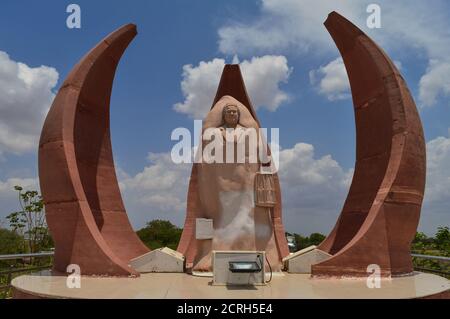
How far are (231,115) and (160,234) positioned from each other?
19.6 metres

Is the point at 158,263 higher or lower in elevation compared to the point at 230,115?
lower

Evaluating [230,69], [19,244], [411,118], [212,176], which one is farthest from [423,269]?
[19,244]

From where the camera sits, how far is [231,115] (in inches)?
358

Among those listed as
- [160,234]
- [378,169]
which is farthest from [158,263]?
[160,234]

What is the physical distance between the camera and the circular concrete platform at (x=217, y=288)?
5906 mm

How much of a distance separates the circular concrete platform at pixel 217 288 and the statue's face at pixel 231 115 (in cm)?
→ 336

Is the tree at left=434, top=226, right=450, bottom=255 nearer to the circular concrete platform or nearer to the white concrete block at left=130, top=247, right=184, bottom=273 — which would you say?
the circular concrete platform

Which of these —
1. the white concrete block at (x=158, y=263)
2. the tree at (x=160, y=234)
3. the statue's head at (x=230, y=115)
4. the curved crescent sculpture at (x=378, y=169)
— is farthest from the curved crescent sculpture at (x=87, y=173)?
the tree at (x=160, y=234)

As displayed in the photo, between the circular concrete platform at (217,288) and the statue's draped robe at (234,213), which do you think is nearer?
the circular concrete platform at (217,288)

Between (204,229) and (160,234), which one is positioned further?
(160,234)

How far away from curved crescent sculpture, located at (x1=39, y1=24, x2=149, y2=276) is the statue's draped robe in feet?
6.06

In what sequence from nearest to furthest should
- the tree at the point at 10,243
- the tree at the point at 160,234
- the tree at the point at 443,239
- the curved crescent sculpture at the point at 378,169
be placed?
the curved crescent sculpture at the point at 378,169
the tree at the point at 443,239
the tree at the point at 10,243
the tree at the point at 160,234

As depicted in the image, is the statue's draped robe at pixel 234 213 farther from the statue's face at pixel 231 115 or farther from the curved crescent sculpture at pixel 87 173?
the curved crescent sculpture at pixel 87 173

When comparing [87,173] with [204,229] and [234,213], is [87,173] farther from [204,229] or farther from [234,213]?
[234,213]
